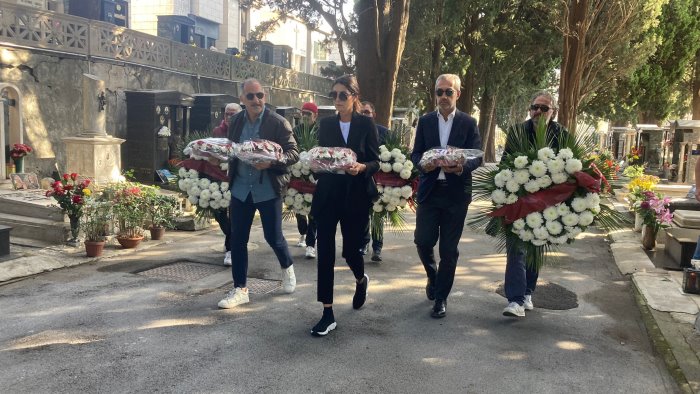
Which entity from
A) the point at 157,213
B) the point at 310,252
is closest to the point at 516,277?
the point at 310,252

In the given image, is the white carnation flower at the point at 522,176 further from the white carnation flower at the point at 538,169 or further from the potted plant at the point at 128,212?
the potted plant at the point at 128,212

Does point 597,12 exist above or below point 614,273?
above

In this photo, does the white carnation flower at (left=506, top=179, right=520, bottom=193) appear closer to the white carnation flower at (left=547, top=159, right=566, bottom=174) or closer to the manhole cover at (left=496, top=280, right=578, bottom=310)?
the white carnation flower at (left=547, top=159, right=566, bottom=174)

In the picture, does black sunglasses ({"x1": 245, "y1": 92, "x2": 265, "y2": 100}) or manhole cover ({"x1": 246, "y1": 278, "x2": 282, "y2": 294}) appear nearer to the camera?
black sunglasses ({"x1": 245, "y1": 92, "x2": 265, "y2": 100})

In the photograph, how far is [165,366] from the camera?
402 cm

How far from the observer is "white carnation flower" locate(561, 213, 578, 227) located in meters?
4.90

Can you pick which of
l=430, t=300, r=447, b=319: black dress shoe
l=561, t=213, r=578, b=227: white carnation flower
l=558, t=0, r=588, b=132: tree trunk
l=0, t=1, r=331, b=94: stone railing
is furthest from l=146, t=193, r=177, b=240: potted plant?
l=558, t=0, r=588, b=132: tree trunk

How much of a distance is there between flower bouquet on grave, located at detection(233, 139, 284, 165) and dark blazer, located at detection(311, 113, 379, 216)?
472mm

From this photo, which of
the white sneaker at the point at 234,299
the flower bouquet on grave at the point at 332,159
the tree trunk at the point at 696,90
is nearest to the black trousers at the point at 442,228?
the flower bouquet on grave at the point at 332,159

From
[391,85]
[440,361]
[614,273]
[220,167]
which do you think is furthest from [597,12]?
[440,361]

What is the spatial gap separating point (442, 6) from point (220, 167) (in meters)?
16.3

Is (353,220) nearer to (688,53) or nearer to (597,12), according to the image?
(597,12)

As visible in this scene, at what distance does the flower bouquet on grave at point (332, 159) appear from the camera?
4.77 metres

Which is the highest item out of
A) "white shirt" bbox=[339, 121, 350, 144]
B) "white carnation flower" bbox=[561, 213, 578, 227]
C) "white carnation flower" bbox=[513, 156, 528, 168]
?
"white shirt" bbox=[339, 121, 350, 144]
